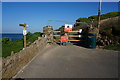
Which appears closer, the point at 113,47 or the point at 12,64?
the point at 12,64

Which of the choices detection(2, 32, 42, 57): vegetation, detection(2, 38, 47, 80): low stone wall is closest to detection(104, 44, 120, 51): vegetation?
detection(2, 38, 47, 80): low stone wall

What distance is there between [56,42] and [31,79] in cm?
865

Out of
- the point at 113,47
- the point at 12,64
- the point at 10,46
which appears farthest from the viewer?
the point at 10,46

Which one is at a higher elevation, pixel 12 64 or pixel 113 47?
pixel 113 47

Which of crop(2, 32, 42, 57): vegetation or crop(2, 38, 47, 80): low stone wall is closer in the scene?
crop(2, 38, 47, 80): low stone wall

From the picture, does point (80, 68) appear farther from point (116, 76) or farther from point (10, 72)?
point (10, 72)

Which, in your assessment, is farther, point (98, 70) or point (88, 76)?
point (98, 70)

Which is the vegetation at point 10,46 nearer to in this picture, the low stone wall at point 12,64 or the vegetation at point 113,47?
the low stone wall at point 12,64

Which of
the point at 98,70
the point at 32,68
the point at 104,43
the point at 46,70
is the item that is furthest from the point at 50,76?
the point at 104,43

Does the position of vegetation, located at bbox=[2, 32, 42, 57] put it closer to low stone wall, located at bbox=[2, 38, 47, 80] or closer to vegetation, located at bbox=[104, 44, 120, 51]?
low stone wall, located at bbox=[2, 38, 47, 80]

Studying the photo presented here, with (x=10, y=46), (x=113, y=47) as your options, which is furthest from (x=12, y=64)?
(x=113, y=47)

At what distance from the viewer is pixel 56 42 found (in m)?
12.7

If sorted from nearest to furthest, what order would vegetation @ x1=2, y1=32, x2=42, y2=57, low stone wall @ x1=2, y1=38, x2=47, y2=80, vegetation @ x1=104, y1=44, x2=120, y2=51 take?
low stone wall @ x1=2, y1=38, x2=47, y2=80 → vegetation @ x1=2, y1=32, x2=42, y2=57 → vegetation @ x1=104, y1=44, x2=120, y2=51

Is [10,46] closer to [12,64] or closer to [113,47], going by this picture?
[12,64]
